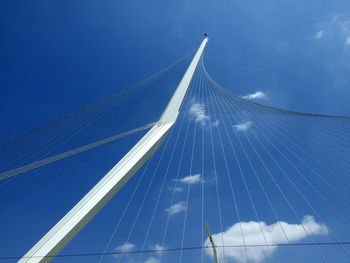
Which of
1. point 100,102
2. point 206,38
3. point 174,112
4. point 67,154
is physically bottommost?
point 67,154

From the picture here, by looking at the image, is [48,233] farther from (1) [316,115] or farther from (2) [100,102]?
(1) [316,115]

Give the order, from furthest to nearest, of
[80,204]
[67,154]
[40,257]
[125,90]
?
[125,90] → [67,154] → [80,204] → [40,257]

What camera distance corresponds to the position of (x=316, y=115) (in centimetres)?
989

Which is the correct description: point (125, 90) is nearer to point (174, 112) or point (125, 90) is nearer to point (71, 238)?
point (174, 112)

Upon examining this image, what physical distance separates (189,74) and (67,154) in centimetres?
600

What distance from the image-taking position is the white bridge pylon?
3869 mm

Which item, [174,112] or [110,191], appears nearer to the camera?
[110,191]

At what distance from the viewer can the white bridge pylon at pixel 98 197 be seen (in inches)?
152

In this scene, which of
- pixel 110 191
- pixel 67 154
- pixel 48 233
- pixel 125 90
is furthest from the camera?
pixel 125 90

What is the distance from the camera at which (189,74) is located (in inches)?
420

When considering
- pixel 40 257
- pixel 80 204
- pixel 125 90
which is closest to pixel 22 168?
pixel 80 204

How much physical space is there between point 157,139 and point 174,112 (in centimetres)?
152

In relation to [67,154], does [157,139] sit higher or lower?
higher

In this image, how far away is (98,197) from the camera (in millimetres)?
4672
